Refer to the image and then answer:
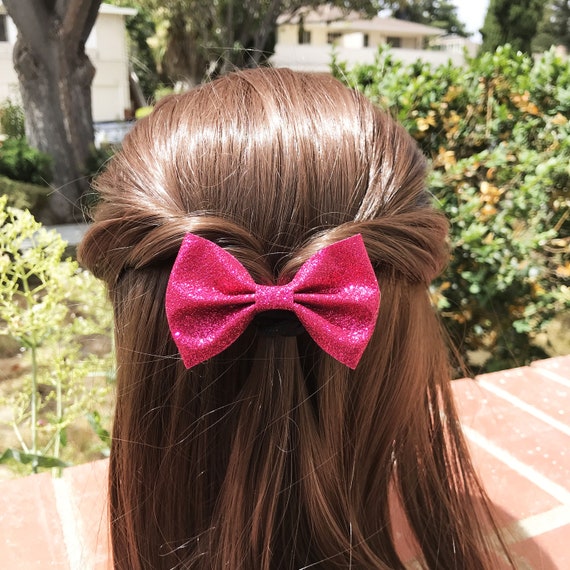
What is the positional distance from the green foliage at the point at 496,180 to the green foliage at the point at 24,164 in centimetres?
540

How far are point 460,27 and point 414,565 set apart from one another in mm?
56034

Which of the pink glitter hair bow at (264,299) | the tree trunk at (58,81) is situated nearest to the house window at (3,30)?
the tree trunk at (58,81)

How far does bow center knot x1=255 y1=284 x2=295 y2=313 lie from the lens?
0.78 m

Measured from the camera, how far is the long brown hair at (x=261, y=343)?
2.73 ft

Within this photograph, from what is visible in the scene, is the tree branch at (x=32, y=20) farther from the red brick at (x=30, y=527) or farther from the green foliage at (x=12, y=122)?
the green foliage at (x=12, y=122)

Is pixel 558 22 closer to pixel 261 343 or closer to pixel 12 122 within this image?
pixel 12 122

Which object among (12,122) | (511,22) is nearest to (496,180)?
(12,122)

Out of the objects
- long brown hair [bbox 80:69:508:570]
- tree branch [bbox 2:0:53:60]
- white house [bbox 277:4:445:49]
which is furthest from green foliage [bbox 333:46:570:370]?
white house [bbox 277:4:445:49]

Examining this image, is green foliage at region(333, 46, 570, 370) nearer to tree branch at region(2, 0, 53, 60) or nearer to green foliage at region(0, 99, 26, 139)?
tree branch at region(2, 0, 53, 60)

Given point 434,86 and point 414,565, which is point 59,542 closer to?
point 414,565

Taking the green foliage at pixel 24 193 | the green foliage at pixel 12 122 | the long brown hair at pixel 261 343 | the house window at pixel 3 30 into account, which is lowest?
the green foliage at pixel 12 122

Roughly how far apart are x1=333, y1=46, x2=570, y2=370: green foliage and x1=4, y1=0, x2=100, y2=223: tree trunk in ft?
12.0

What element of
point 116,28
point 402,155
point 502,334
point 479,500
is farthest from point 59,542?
point 116,28

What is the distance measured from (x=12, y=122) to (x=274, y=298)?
42.1 feet
